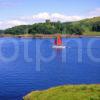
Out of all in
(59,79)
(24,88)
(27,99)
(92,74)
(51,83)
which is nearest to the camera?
(27,99)

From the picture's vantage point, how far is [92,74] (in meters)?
95.4

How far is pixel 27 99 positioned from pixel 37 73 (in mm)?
46415

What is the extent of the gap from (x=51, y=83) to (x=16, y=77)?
14979 mm

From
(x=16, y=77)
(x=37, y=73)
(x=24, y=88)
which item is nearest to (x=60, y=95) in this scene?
(x=24, y=88)

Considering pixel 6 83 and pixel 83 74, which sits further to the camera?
pixel 83 74

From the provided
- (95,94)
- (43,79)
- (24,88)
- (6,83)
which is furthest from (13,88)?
(95,94)

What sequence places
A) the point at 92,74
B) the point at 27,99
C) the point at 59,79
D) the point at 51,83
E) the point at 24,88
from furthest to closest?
1. the point at 92,74
2. the point at 59,79
3. the point at 51,83
4. the point at 24,88
5. the point at 27,99

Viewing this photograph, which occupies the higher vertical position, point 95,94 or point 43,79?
point 95,94

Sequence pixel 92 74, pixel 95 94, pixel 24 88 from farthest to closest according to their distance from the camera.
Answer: pixel 92 74 < pixel 24 88 < pixel 95 94

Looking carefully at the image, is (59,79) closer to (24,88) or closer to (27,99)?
(24,88)

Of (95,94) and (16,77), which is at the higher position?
(95,94)

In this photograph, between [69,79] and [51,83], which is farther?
[69,79]

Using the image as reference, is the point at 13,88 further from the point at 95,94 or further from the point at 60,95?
the point at 95,94

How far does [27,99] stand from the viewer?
53156mm
